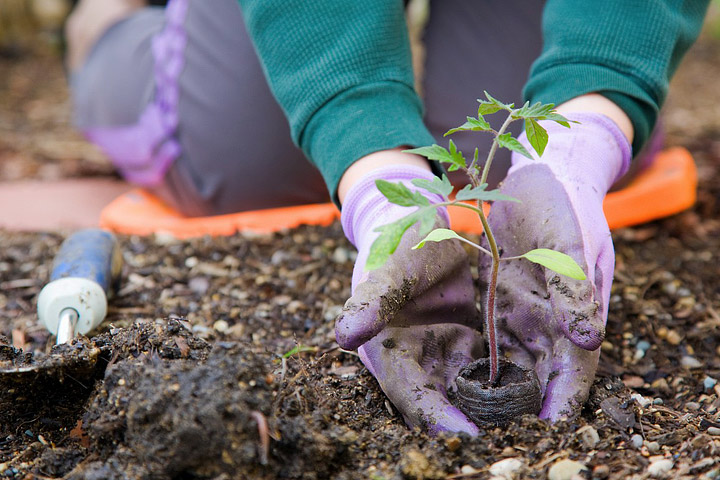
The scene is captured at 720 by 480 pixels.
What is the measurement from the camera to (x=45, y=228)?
2.22m

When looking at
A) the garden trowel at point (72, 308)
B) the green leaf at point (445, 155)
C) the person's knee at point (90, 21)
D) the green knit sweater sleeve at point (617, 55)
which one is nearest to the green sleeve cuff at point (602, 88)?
the green knit sweater sleeve at point (617, 55)

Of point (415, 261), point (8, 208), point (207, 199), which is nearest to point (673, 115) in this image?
point (207, 199)

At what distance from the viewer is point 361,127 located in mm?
1305

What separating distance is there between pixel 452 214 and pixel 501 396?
0.95 meters

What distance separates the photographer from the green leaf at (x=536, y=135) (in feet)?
2.95

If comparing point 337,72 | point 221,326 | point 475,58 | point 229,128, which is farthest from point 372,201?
point 475,58

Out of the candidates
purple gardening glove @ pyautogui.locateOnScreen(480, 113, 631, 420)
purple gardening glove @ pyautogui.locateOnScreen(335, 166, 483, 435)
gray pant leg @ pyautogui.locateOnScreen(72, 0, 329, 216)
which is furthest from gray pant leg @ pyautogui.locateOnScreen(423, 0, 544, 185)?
purple gardening glove @ pyautogui.locateOnScreen(335, 166, 483, 435)

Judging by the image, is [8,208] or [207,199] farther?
[8,208]

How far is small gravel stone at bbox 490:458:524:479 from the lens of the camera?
889 mm

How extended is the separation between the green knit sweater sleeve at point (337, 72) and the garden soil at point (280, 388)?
395mm

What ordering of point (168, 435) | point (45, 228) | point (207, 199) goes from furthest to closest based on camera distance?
1. point (45, 228)
2. point (207, 199)
3. point (168, 435)

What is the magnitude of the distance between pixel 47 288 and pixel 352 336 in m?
0.69

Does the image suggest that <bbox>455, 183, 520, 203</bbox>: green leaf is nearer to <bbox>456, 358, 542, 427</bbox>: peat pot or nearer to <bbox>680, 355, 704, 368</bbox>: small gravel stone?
<bbox>456, 358, 542, 427</bbox>: peat pot

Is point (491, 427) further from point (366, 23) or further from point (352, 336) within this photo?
point (366, 23)
